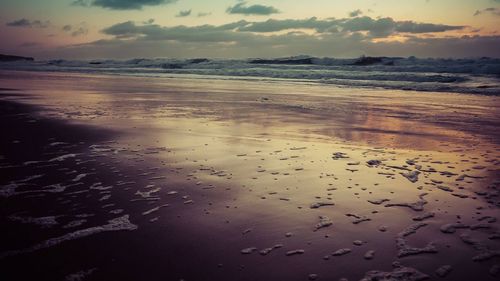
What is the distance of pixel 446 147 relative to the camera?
6.90 metres

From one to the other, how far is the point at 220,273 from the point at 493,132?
7841 mm

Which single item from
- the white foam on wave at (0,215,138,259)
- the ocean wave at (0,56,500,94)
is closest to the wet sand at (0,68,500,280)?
the white foam on wave at (0,215,138,259)

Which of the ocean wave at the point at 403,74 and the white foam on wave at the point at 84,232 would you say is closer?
the white foam on wave at the point at 84,232

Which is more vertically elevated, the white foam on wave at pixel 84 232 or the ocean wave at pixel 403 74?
the ocean wave at pixel 403 74

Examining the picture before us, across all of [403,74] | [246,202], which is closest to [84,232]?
[246,202]

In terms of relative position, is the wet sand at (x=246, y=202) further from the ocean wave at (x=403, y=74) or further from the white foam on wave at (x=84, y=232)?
the ocean wave at (x=403, y=74)

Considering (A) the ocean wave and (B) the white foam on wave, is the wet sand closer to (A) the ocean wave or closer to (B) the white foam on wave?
(B) the white foam on wave

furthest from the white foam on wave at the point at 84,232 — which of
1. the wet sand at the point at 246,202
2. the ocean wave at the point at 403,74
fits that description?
the ocean wave at the point at 403,74

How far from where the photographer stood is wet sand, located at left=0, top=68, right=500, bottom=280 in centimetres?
290

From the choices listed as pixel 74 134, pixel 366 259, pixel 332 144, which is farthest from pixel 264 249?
pixel 74 134

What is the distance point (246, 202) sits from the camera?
4.20m

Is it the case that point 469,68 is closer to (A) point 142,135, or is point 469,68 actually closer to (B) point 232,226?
(A) point 142,135

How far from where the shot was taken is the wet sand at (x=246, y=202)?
9.50ft

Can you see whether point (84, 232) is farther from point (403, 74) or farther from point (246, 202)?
point (403, 74)
